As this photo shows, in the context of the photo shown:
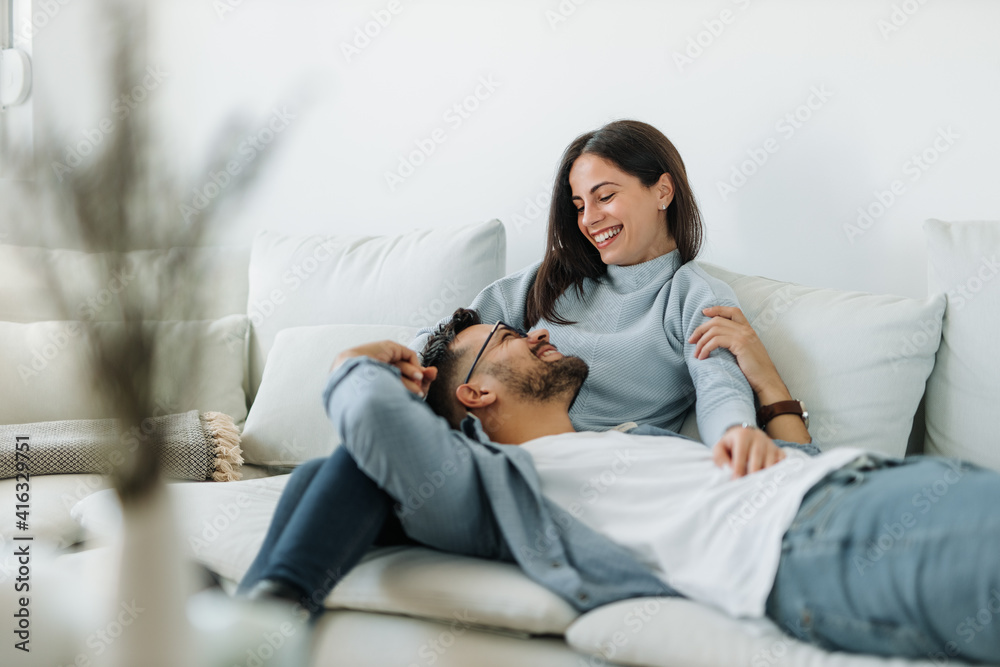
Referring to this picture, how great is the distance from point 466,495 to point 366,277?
1.06 meters

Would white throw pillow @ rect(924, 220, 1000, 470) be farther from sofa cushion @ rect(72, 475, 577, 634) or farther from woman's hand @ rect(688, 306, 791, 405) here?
sofa cushion @ rect(72, 475, 577, 634)

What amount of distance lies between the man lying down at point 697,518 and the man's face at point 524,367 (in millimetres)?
26

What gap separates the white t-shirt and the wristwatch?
0.23 meters

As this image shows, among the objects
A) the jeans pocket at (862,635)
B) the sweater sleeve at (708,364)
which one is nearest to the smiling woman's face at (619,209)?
the sweater sleeve at (708,364)

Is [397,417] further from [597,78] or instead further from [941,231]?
[597,78]

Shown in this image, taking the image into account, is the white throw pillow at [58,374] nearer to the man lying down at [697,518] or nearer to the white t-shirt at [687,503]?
the man lying down at [697,518]

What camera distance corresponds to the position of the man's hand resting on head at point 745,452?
47.5 inches

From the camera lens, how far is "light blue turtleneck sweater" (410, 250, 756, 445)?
5.08 feet

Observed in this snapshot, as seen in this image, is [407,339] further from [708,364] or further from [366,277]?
[708,364]

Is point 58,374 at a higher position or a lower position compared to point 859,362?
lower

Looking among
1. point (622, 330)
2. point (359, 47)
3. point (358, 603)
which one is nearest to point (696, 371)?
point (622, 330)

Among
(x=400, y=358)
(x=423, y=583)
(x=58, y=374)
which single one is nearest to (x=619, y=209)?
(x=400, y=358)

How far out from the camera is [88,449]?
65.8 inches

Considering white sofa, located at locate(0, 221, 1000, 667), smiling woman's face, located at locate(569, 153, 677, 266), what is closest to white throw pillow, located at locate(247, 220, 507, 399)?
white sofa, located at locate(0, 221, 1000, 667)
